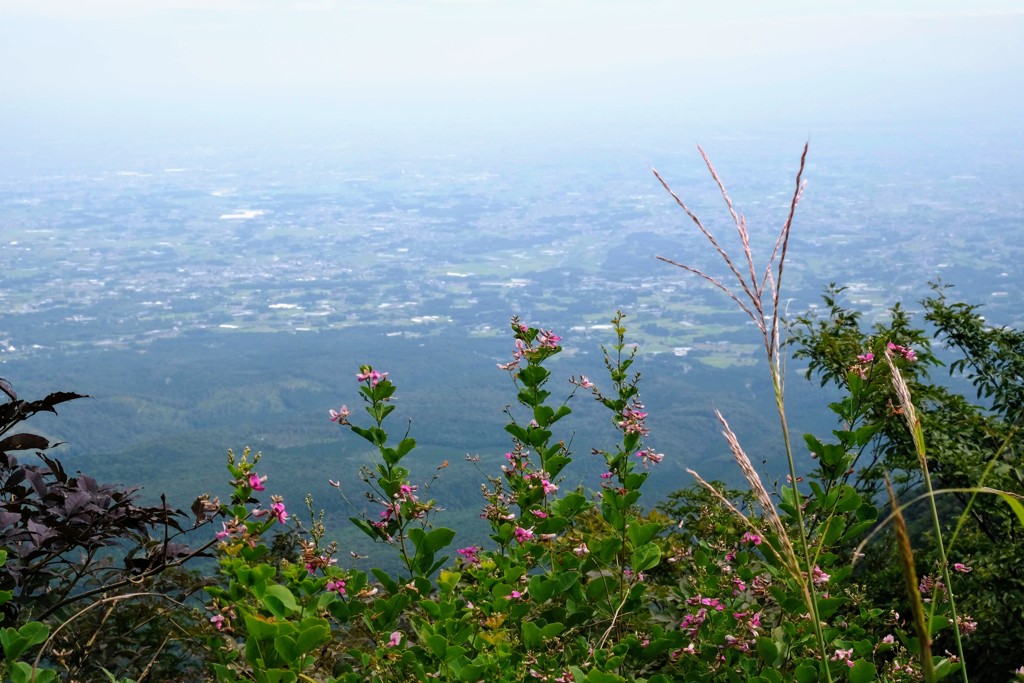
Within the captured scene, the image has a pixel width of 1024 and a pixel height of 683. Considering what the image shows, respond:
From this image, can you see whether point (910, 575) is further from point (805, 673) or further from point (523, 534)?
point (523, 534)

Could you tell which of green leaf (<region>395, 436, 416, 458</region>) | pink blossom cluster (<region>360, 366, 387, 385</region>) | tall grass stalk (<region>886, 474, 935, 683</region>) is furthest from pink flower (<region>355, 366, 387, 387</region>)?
tall grass stalk (<region>886, 474, 935, 683</region>)

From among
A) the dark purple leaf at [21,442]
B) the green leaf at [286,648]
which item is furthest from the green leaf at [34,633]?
the dark purple leaf at [21,442]

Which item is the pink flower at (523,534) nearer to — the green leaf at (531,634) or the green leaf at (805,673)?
the green leaf at (531,634)

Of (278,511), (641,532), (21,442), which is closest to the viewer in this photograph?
(278,511)

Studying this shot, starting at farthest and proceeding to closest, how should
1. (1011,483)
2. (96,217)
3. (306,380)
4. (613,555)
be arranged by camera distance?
(96,217), (306,380), (1011,483), (613,555)

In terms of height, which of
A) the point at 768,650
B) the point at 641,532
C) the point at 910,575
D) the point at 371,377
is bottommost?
the point at 768,650

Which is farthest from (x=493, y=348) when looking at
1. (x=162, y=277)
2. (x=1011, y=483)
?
(x=1011, y=483)

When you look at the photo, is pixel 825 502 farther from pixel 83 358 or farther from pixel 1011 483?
pixel 83 358

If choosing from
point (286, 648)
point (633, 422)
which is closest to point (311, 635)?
point (286, 648)

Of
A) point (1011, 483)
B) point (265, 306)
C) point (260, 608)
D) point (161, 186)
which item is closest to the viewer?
point (260, 608)

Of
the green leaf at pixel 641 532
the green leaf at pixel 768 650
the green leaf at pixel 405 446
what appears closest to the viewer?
the green leaf at pixel 768 650

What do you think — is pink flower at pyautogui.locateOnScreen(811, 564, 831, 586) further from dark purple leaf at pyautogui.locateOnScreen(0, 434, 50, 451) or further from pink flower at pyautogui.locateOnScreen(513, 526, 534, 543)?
dark purple leaf at pyautogui.locateOnScreen(0, 434, 50, 451)
